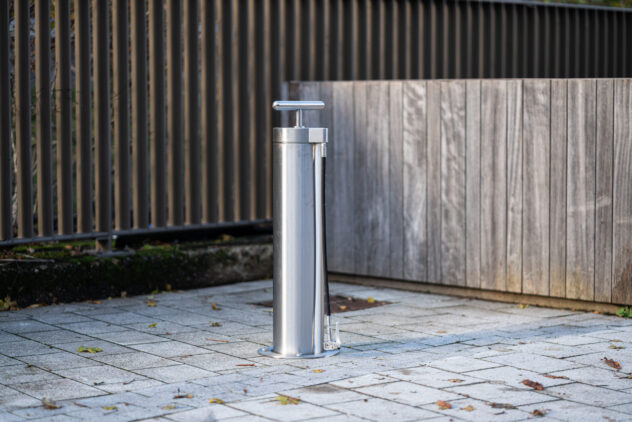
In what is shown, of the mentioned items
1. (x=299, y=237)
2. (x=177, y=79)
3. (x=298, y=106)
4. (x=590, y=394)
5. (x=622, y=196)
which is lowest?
(x=590, y=394)

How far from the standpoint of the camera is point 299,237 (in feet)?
20.5

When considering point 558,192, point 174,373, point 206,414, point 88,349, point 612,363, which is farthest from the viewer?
point 558,192

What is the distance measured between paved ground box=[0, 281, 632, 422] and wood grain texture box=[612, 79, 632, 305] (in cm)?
33

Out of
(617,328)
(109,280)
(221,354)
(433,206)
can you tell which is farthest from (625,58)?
(221,354)

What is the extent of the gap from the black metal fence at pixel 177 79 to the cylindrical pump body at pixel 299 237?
2889mm

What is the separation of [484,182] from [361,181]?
132 centimetres

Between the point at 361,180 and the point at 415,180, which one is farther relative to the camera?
the point at 361,180

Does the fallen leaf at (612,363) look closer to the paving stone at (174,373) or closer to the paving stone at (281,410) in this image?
the paving stone at (281,410)

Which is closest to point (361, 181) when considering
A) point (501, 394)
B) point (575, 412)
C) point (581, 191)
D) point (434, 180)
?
point (434, 180)

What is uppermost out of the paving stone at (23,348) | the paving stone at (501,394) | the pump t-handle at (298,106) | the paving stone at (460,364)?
the pump t-handle at (298,106)

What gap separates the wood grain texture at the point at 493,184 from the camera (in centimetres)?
833

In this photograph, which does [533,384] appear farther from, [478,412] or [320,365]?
[320,365]

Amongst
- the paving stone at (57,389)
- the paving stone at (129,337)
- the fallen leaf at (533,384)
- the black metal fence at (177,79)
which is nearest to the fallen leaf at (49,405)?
the paving stone at (57,389)

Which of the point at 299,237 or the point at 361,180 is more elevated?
the point at 361,180
